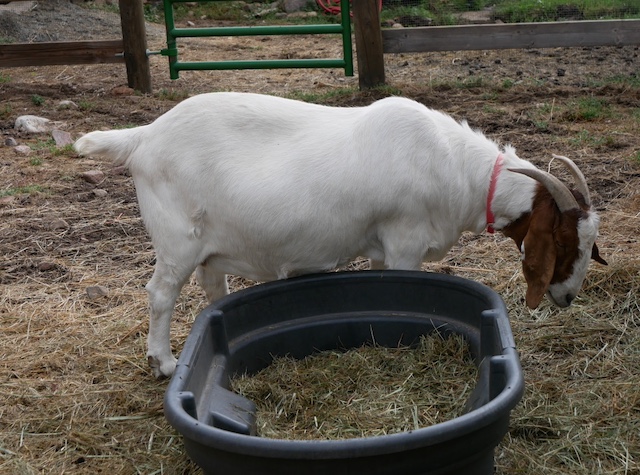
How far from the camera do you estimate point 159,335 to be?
3707 mm

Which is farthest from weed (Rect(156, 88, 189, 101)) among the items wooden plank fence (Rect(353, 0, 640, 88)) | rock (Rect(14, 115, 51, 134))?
wooden plank fence (Rect(353, 0, 640, 88))

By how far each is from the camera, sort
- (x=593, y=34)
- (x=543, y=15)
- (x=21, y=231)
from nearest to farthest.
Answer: (x=21, y=231), (x=593, y=34), (x=543, y=15)

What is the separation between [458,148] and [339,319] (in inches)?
33.4

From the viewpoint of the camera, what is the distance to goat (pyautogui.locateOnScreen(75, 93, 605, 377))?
3.46 metres

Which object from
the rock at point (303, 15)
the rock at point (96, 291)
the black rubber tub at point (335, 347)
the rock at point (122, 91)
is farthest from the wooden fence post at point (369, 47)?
the rock at point (303, 15)

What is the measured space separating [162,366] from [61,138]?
4.35m

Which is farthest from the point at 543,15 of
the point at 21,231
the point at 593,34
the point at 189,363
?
the point at 189,363

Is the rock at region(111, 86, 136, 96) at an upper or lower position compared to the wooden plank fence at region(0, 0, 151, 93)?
lower

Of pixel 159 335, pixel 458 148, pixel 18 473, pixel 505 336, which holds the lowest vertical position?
pixel 18 473

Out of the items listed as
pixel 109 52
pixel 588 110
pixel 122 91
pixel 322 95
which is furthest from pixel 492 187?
pixel 109 52

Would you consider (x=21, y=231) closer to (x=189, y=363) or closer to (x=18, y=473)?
(x=18, y=473)

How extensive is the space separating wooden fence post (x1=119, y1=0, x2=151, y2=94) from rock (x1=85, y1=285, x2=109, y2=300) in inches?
200

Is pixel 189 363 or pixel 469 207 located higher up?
pixel 469 207

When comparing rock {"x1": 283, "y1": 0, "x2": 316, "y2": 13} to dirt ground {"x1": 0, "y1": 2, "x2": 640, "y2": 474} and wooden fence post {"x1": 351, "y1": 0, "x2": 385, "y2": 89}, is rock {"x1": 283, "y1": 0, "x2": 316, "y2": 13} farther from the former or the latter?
wooden fence post {"x1": 351, "y1": 0, "x2": 385, "y2": 89}
